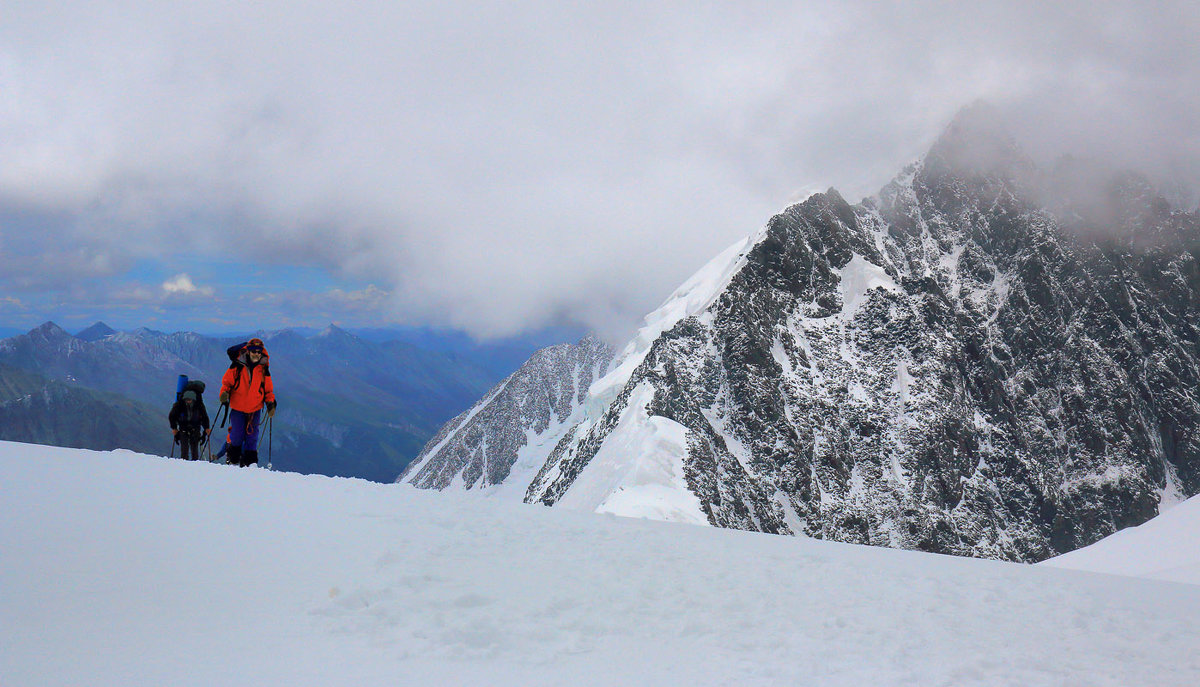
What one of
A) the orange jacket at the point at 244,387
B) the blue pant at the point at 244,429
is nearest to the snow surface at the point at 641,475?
the blue pant at the point at 244,429

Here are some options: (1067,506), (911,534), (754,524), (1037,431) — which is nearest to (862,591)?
(754,524)

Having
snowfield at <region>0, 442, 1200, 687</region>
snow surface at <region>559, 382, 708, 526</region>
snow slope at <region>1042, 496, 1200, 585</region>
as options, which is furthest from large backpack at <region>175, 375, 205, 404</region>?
snow surface at <region>559, 382, 708, 526</region>

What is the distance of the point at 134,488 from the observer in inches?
408

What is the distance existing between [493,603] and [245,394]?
37.6 feet

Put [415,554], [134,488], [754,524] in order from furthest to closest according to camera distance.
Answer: [754,524], [134,488], [415,554]

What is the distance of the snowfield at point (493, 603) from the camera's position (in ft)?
18.7

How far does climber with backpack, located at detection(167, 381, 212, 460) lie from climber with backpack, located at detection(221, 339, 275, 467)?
1.94 meters

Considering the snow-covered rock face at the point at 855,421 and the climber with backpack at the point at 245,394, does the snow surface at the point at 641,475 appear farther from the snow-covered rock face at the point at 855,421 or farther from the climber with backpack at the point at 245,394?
the climber with backpack at the point at 245,394

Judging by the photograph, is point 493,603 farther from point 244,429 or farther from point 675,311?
point 675,311

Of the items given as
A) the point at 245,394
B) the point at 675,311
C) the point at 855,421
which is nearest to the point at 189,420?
the point at 245,394

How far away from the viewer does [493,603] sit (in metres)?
7.11

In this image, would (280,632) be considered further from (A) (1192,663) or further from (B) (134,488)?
(A) (1192,663)

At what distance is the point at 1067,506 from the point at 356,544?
21150 centimetres

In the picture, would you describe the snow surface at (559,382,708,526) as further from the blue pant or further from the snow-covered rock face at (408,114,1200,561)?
the blue pant
